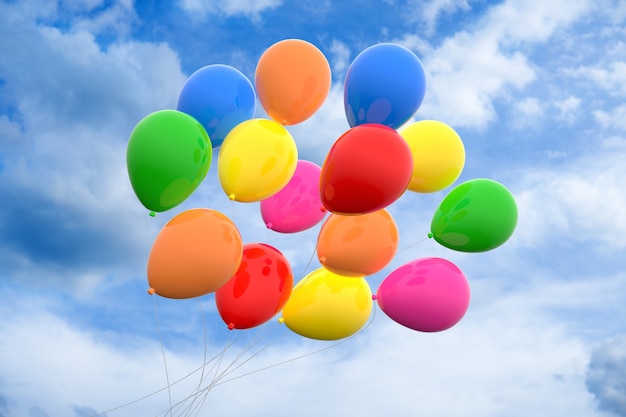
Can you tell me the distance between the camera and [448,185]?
641cm

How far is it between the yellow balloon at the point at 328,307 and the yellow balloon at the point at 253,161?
3.14 ft

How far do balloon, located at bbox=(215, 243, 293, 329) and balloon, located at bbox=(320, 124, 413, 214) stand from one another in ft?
3.07

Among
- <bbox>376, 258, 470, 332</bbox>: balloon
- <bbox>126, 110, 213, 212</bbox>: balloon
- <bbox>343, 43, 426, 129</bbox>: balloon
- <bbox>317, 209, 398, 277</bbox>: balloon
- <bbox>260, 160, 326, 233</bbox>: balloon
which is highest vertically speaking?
<bbox>343, 43, 426, 129</bbox>: balloon

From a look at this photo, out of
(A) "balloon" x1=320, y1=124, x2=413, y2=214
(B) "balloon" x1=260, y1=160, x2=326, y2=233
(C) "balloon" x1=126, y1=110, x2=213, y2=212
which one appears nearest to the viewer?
(A) "balloon" x1=320, y1=124, x2=413, y2=214

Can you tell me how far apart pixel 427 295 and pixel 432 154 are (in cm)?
117

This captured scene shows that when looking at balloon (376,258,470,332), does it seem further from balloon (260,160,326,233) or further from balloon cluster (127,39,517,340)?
balloon (260,160,326,233)

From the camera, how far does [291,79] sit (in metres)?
5.91

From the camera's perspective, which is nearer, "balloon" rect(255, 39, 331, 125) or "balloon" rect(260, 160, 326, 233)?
"balloon" rect(255, 39, 331, 125)

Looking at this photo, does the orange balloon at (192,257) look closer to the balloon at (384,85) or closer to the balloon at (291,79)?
the balloon at (291,79)

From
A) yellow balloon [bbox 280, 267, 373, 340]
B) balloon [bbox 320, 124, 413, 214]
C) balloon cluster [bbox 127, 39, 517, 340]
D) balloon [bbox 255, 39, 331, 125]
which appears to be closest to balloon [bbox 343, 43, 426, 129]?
balloon cluster [bbox 127, 39, 517, 340]

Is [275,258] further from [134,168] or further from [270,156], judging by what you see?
[134,168]

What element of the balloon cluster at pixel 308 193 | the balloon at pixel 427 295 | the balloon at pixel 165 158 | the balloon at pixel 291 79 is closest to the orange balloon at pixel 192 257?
the balloon cluster at pixel 308 193

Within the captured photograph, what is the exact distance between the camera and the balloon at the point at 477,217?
19.6ft

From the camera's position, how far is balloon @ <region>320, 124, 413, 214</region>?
5184 millimetres
